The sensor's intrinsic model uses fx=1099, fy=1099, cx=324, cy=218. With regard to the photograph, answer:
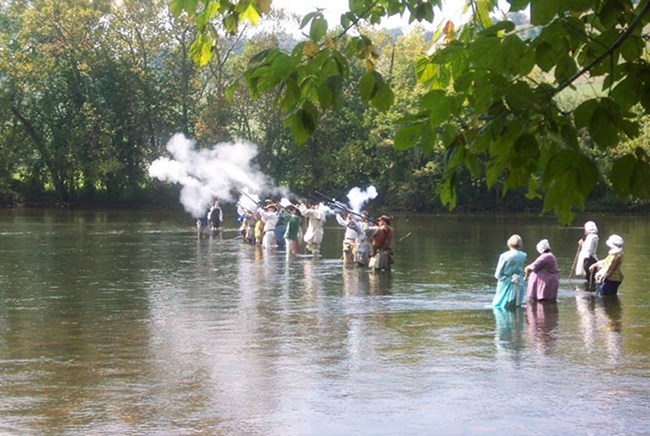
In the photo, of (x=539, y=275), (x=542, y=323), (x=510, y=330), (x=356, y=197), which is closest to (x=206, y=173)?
(x=356, y=197)

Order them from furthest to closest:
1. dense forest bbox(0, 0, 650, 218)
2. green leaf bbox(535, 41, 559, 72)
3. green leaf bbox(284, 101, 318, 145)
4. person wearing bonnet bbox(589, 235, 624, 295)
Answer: dense forest bbox(0, 0, 650, 218)
person wearing bonnet bbox(589, 235, 624, 295)
green leaf bbox(284, 101, 318, 145)
green leaf bbox(535, 41, 559, 72)

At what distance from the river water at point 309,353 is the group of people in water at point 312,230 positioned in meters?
0.73

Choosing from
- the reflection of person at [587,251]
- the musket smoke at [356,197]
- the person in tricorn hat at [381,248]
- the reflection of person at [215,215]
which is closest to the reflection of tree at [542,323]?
the reflection of person at [587,251]

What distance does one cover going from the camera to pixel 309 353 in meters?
14.5

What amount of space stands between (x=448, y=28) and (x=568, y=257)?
26.8 metres

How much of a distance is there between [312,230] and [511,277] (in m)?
15.1

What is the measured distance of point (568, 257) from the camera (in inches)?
1292

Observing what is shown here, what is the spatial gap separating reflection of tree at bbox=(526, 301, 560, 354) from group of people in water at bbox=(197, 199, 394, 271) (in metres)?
7.97

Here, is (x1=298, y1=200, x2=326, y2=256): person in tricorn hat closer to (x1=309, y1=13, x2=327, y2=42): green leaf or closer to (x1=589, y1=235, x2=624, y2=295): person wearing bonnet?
(x1=589, y1=235, x2=624, y2=295): person wearing bonnet

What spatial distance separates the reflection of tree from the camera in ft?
50.5

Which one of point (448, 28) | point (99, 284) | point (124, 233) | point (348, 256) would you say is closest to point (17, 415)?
point (448, 28)

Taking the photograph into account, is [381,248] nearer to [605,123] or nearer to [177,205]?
[605,123]

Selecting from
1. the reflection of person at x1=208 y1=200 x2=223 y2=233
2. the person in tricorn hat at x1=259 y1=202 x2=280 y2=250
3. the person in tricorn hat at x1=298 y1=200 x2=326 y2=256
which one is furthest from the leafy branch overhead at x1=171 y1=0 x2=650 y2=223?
the reflection of person at x1=208 y1=200 x2=223 y2=233

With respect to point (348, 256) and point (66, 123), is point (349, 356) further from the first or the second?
point (66, 123)
